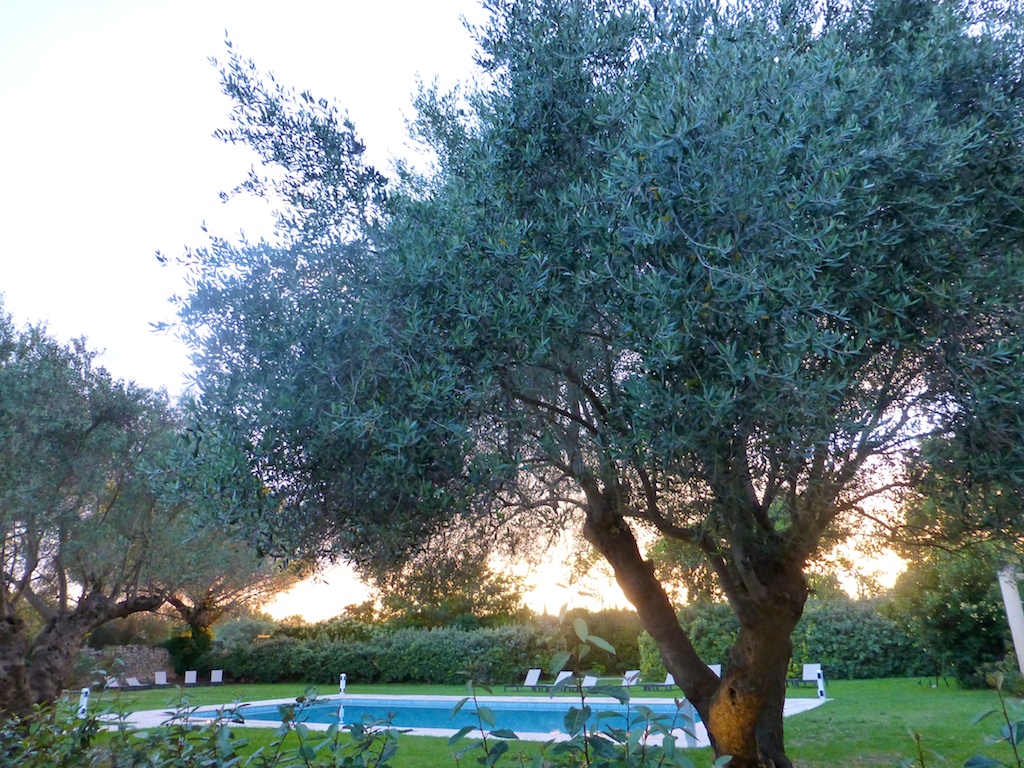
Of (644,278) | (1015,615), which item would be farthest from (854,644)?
(644,278)

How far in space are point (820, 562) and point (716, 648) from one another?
1273cm

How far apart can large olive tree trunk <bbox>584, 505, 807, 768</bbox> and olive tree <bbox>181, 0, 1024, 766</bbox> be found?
105cm

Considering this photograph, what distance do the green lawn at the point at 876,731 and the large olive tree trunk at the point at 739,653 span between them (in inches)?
25.3

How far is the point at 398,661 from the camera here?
27547 millimetres

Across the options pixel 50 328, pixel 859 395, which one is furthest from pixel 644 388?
pixel 50 328

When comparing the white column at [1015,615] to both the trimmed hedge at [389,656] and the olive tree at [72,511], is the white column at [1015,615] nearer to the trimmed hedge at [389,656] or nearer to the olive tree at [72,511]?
the olive tree at [72,511]

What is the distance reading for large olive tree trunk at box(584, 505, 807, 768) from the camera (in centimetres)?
739

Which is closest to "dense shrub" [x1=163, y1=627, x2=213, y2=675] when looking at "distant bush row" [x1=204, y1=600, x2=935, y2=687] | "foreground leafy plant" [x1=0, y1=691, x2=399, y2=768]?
"distant bush row" [x1=204, y1=600, x2=935, y2=687]

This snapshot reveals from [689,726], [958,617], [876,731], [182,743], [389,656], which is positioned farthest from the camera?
[389,656]

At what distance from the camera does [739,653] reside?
303 inches

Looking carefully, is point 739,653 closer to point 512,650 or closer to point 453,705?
point 453,705

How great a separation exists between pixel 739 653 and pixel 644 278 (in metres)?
4.67

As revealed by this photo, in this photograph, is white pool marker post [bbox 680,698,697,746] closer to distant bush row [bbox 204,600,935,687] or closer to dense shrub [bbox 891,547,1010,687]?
distant bush row [bbox 204,600,935,687]

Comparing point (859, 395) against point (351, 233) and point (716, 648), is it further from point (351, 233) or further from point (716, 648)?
point (716, 648)
